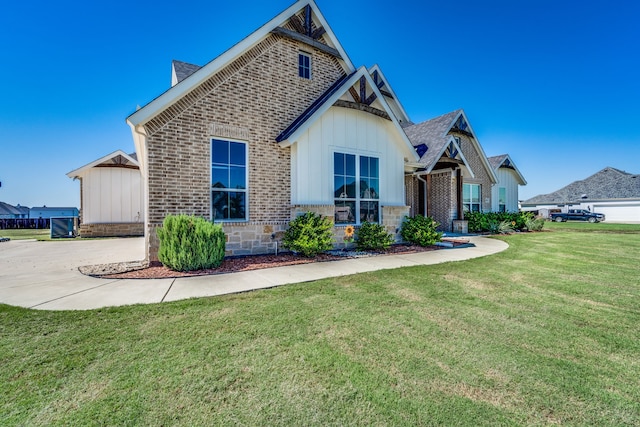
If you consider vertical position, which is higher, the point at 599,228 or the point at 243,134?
the point at 243,134

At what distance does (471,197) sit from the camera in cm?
1883

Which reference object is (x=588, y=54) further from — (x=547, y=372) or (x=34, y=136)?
(x=34, y=136)

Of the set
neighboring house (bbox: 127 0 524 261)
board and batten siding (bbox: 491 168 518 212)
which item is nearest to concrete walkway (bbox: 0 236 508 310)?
neighboring house (bbox: 127 0 524 261)

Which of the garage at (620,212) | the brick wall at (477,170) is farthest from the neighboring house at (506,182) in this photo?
the garage at (620,212)

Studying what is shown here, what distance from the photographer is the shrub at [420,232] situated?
1006cm

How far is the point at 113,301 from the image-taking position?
427 cm

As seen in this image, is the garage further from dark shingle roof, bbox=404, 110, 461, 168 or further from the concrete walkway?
the concrete walkway

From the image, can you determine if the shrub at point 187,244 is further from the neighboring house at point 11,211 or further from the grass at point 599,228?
the neighboring house at point 11,211

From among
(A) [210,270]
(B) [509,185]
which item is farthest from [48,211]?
(B) [509,185]

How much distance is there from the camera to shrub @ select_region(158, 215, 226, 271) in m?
6.18

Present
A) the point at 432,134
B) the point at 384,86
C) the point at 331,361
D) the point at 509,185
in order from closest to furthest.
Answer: the point at 331,361 → the point at 384,86 → the point at 432,134 → the point at 509,185

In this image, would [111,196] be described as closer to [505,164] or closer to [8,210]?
[505,164]

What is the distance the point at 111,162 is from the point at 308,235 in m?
13.5

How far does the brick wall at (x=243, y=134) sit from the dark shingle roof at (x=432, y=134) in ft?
25.0
